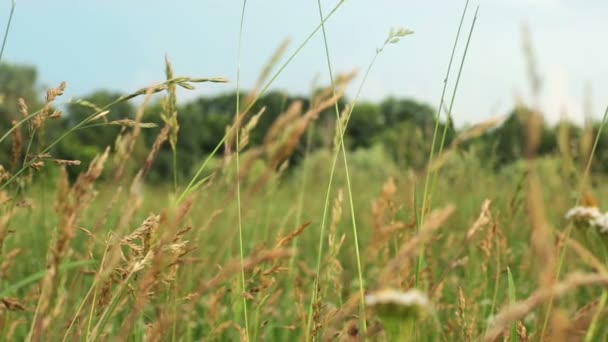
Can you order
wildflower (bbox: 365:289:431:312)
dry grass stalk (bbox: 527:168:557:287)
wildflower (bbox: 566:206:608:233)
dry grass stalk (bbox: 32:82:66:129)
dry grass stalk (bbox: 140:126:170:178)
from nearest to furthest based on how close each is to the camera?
dry grass stalk (bbox: 527:168:557:287)
wildflower (bbox: 365:289:431:312)
dry grass stalk (bbox: 32:82:66:129)
dry grass stalk (bbox: 140:126:170:178)
wildflower (bbox: 566:206:608:233)

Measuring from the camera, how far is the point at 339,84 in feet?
3.37

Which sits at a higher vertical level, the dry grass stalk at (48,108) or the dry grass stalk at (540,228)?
the dry grass stalk at (48,108)

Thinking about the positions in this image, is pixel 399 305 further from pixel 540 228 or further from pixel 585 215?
pixel 585 215

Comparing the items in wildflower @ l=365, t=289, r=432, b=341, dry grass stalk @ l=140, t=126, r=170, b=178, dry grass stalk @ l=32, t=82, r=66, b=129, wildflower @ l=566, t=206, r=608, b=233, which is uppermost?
dry grass stalk @ l=32, t=82, r=66, b=129

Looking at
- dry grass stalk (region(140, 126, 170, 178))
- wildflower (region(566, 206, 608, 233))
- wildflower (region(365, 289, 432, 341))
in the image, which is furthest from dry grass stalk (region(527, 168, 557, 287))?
wildflower (region(566, 206, 608, 233))

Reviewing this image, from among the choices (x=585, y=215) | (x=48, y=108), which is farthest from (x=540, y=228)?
(x=585, y=215)

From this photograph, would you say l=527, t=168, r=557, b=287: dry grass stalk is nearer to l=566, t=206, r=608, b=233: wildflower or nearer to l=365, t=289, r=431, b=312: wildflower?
l=365, t=289, r=431, b=312: wildflower

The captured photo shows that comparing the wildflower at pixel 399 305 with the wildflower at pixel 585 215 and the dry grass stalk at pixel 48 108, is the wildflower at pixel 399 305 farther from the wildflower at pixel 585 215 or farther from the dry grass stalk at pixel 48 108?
the wildflower at pixel 585 215

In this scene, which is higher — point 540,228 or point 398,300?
point 540,228

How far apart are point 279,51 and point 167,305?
611 millimetres

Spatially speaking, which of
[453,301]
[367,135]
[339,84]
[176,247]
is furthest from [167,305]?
[367,135]

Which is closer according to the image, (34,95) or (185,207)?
(185,207)

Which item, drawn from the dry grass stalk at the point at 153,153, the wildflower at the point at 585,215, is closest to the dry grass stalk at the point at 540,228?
the dry grass stalk at the point at 153,153

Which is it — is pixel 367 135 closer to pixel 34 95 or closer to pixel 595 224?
pixel 34 95
